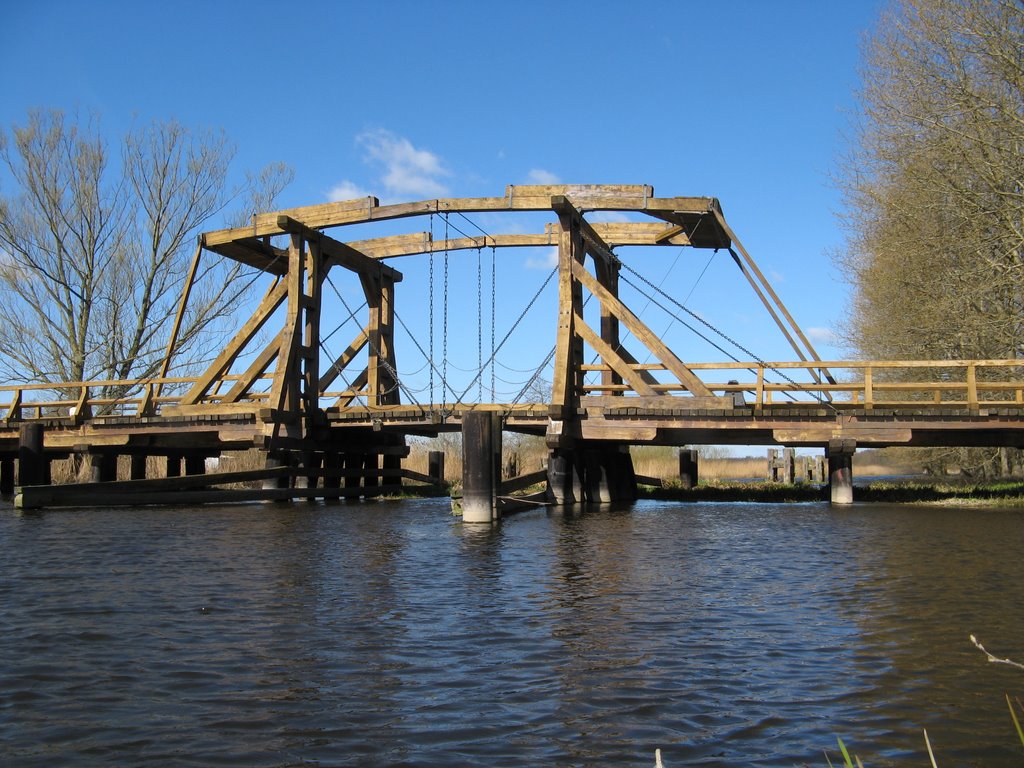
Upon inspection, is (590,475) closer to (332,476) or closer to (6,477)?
(332,476)

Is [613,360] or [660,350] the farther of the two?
[613,360]

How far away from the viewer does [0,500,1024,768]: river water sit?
464cm

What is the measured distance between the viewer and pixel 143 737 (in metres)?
4.71

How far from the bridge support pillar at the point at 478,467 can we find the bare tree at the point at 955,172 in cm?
1045

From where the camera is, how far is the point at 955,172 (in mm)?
21156

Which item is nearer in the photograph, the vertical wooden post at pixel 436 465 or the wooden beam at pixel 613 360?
the wooden beam at pixel 613 360

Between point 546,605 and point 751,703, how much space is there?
3.07 m

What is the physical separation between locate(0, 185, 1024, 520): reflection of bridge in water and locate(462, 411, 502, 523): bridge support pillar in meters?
0.03

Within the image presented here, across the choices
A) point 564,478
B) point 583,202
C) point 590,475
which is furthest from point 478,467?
point 590,475

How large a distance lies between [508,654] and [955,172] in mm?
18835

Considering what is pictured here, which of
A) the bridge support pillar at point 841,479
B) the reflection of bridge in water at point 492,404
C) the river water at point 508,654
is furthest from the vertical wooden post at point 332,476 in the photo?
the bridge support pillar at point 841,479

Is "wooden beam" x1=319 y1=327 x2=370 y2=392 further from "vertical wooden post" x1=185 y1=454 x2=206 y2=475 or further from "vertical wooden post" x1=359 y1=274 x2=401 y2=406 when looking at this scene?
"vertical wooden post" x1=185 y1=454 x2=206 y2=475

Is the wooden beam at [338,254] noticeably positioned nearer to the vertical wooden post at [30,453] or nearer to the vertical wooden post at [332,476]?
the vertical wooden post at [332,476]

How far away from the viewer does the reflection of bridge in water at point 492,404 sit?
18.2 metres
